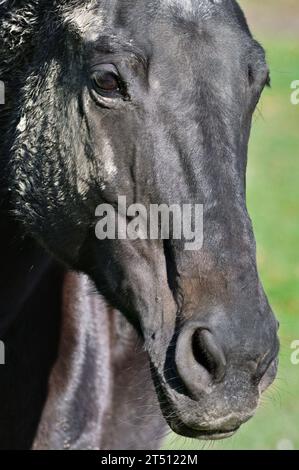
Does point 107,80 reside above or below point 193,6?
below

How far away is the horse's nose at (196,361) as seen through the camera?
12.4 feet

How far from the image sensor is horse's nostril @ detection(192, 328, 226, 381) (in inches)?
147

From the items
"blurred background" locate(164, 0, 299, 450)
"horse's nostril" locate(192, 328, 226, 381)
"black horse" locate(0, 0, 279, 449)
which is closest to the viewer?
"horse's nostril" locate(192, 328, 226, 381)

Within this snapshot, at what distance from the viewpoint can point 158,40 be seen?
4.11 meters

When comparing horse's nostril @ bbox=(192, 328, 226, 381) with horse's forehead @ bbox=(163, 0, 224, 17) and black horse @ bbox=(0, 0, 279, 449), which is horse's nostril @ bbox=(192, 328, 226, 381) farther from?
horse's forehead @ bbox=(163, 0, 224, 17)

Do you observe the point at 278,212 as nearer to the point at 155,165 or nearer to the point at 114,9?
the point at 114,9

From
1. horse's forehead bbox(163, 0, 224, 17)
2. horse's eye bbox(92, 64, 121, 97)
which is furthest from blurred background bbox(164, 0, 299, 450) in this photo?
horse's eye bbox(92, 64, 121, 97)

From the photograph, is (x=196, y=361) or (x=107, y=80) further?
(x=107, y=80)

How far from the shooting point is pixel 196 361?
386cm

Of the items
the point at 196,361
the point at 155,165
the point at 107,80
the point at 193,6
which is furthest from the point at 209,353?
the point at 193,6

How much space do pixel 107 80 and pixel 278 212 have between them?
11.0 metres

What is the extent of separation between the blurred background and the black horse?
96 centimetres
